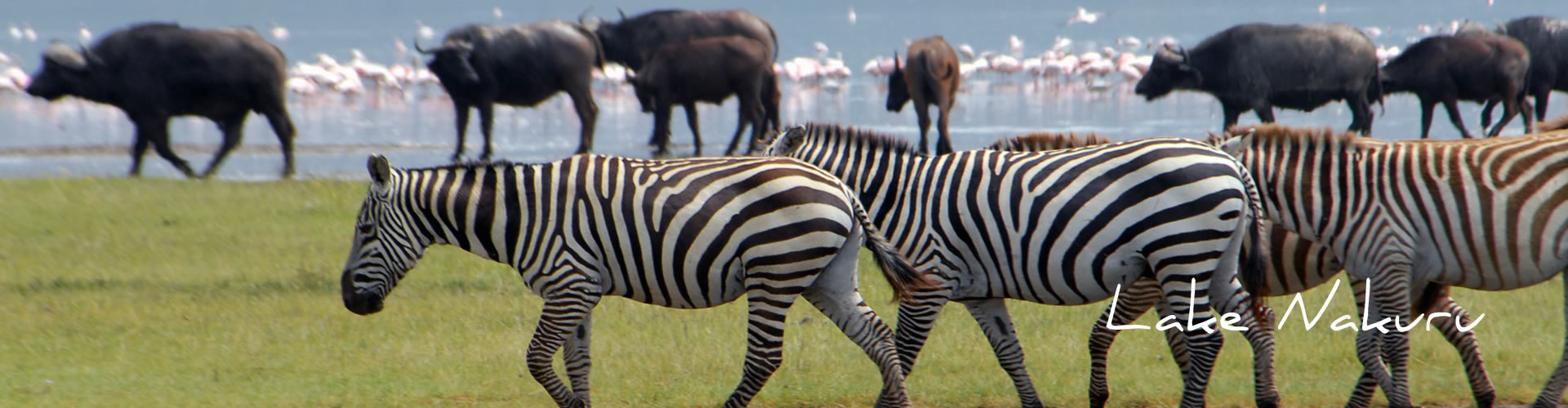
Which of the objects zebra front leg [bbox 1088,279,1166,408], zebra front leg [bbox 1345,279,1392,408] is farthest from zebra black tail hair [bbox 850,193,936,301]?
zebra front leg [bbox 1345,279,1392,408]

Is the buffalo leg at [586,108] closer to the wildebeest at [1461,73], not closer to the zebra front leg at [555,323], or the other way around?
the wildebeest at [1461,73]

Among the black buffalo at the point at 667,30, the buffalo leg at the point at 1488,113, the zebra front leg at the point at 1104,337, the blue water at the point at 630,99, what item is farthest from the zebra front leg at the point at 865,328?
the buffalo leg at the point at 1488,113

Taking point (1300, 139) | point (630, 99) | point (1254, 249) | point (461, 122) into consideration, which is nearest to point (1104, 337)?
point (1254, 249)

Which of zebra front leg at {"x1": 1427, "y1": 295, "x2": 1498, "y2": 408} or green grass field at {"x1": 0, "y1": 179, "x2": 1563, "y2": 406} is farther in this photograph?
green grass field at {"x1": 0, "y1": 179, "x2": 1563, "y2": 406}

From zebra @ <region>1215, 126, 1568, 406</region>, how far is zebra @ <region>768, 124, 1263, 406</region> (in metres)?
0.43

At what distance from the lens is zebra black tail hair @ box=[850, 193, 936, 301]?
6.29 metres

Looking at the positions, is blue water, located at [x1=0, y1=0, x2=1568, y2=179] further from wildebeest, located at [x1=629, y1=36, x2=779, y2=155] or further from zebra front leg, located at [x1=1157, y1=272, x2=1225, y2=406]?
zebra front leg, located at [x1=1157, y1=272, x2=1225, y2=406]

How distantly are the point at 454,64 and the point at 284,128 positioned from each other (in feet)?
8.40

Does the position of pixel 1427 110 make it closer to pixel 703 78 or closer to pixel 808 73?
pixel 703 78

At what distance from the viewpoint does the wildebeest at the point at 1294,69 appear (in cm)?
1823

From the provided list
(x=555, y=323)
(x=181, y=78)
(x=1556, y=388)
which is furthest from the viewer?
(x=181, y=78)

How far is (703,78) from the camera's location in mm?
18453

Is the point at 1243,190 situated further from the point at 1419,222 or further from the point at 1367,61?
the point at 1367,61

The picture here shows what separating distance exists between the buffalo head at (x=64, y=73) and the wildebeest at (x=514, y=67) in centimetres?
364
